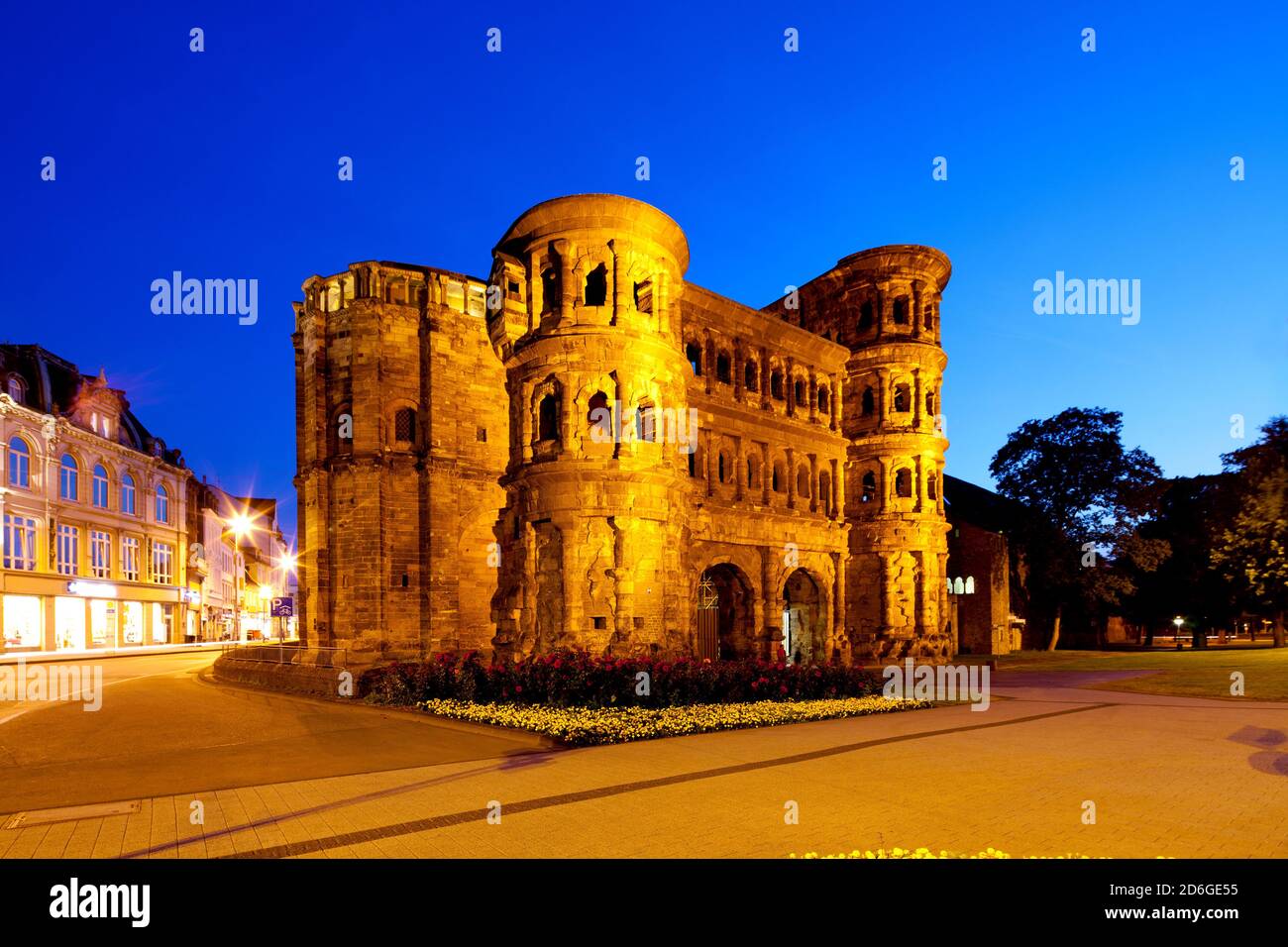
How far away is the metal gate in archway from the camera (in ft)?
102

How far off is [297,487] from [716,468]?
1749 cm

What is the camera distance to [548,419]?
85.5 feet

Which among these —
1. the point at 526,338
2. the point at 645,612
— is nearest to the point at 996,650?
the point at 645,612

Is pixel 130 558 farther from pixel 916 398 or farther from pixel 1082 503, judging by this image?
pixel 1082 503

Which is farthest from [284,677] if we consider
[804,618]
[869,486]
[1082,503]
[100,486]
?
[1082,503]

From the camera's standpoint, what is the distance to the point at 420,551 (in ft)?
98.7

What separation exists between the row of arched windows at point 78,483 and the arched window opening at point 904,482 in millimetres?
45922

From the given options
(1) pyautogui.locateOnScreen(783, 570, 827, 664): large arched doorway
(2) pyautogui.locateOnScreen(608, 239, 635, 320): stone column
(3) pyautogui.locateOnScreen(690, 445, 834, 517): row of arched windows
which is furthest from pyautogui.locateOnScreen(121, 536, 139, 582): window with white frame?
(2) pyautogui.locateOnScreen(608, 239, 635, 320): stone column

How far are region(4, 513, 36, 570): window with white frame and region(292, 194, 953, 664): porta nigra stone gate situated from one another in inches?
806

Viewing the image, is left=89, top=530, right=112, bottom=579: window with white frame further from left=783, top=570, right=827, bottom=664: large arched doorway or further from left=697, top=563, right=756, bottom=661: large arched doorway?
left=783, top=570, right=827, bottom=664: large arched doorway

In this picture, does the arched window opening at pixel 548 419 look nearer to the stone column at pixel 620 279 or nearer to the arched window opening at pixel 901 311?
the stone column at pixel 620 279

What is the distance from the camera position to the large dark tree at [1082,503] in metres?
51.2

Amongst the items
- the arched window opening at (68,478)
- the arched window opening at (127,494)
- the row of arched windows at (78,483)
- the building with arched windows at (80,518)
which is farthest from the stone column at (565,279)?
the arched window opening at (127,494)

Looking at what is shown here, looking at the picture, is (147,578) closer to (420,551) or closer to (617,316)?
(420,551)
